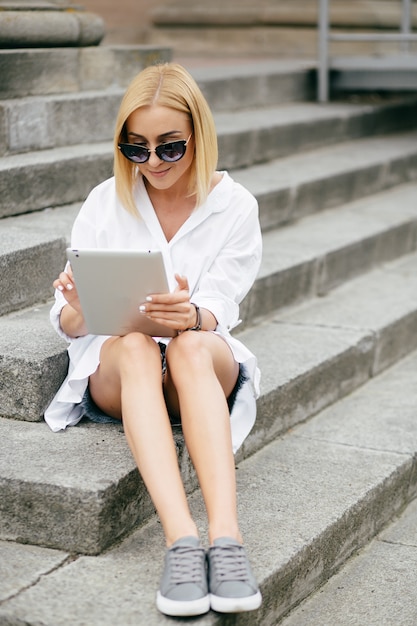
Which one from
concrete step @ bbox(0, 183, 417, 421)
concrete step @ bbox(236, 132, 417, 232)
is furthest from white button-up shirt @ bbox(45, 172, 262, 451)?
concrete step @ bbox(236, 132, 417, 232)

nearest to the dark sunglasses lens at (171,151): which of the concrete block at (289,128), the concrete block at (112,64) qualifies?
the concrete block at (112,64)

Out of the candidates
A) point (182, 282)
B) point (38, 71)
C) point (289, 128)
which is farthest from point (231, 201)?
point (289, 128)

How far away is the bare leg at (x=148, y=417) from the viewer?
9.21 feet

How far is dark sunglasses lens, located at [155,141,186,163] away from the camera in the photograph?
3143 mm

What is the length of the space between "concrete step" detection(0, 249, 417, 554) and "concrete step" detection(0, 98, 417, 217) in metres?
0.82

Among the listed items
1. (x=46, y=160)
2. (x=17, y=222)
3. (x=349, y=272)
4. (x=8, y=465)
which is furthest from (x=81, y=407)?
(x=349, y=272)

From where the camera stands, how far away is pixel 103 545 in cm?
297

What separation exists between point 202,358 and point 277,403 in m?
0.90

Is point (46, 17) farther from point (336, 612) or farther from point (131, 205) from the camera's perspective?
point (336, 612)

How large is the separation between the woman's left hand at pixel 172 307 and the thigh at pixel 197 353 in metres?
0.06

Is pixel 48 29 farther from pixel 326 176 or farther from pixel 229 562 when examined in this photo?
pixel 229 562

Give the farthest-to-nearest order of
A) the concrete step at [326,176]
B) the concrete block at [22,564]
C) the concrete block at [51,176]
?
the concrete step at [326,176]
the concrete block at [51,176]
the concrete block at [22,564]

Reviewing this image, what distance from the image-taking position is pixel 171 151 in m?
3.15

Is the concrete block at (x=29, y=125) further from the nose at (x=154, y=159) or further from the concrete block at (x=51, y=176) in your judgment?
the nose at (x=154, y=159)
